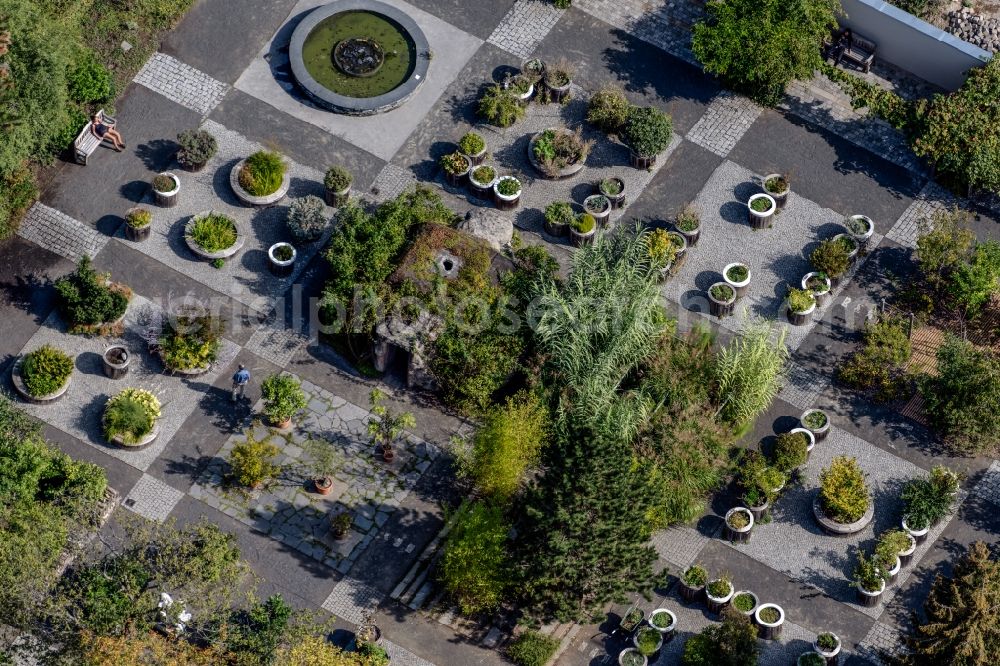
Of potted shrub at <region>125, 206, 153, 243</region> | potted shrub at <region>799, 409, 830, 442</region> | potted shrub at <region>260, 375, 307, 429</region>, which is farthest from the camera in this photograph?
potted shrub at <region>125, 206, 153, 243</region>

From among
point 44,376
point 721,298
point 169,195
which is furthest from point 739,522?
point 44,376

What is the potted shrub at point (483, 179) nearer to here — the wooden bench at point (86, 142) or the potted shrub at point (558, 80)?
the potted shrub at point (558, 80)

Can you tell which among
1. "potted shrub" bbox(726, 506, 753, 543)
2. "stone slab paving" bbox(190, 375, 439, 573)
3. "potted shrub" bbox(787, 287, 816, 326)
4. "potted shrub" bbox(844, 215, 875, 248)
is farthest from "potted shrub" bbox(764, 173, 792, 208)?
"stone slab paving" bbox(190, 375, 439, 573)

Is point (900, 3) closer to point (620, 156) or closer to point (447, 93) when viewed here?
point (620, 156)

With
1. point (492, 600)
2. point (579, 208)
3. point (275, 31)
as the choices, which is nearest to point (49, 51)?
point (275, 31)

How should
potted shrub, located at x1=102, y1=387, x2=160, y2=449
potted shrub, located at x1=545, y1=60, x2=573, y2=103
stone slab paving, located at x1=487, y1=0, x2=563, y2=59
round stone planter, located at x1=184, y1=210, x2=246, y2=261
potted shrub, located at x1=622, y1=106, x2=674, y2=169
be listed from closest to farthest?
potted shrub, located at x1=102, y1=387, x2=160, y2=449 → round stone planter, located at x1=184, y1=210, x2=246, y2=261 → potted shrub, located at x1=622, y1=106, x2=674, y2=169 → potted shrub, located at x1=545, y1=60, x2=573, y2=103 → stone slab paving, located at x1=487, y1=0, x2=563, y2=59

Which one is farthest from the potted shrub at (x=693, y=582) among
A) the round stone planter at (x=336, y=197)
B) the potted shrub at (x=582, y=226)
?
the round stone planter at (x=336, y=197)

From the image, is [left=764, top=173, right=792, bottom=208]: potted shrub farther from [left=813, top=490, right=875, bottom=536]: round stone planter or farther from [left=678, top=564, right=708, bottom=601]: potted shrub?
[left=678, top=564, right=708, bottom=601]: potted shrub
